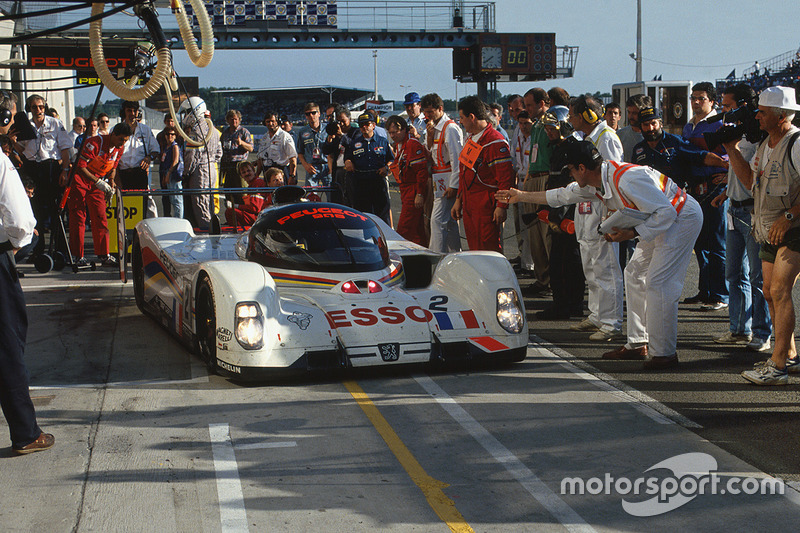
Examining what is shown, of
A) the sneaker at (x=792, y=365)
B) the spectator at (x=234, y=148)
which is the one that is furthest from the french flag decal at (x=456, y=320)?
the spectator at (x=234, y=148)

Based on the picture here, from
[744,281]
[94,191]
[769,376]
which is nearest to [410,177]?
[94,191]

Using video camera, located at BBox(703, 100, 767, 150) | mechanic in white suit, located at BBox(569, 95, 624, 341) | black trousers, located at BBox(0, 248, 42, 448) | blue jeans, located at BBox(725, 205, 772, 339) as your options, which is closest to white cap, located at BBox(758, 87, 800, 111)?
video camera, located at BBox(703, 100, 767, 150)

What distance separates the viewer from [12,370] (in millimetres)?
4977

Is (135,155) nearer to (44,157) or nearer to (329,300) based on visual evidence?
(44,157)

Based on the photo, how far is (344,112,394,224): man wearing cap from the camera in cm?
1155

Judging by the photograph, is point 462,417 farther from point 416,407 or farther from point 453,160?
point 453,160

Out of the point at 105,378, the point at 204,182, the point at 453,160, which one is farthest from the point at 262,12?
the point at 105,378

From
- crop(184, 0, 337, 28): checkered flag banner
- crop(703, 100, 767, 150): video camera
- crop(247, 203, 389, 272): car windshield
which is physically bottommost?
crop(247, 203, 389, 272): car windshield

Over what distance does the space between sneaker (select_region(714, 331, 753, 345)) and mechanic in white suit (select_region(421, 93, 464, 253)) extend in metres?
3.63

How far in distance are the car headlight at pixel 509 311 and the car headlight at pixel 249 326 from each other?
1794 mm

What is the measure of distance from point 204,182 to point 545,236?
219 inches

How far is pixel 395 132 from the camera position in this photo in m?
11.1

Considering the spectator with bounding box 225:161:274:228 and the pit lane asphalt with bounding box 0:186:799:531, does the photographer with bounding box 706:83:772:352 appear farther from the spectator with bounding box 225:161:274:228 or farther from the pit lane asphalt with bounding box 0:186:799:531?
the spectator with bounding box 225:161:274:228

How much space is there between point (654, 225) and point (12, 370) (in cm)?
438
